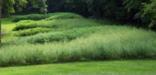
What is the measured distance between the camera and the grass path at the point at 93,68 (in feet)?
52.5

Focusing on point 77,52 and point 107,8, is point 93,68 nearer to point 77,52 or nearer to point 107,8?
point 77,52

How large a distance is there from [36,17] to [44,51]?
1670 inches

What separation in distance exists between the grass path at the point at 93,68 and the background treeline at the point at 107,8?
298 inches

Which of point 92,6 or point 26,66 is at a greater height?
point 26,66

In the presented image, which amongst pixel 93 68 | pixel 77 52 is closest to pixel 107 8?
pixel 77 52

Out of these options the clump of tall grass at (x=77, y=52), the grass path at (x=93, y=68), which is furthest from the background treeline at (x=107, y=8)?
the grass path at (x=93, y=68)

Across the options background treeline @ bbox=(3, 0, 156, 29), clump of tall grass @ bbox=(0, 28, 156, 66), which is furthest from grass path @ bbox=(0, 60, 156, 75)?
background treeline @ bbox=(3, 0, 156, 29)

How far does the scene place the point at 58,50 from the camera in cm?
2017

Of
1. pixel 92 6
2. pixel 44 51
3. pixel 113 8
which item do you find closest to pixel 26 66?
pixel 44 51

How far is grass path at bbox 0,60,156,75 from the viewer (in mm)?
15998

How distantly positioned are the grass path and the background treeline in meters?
7.58

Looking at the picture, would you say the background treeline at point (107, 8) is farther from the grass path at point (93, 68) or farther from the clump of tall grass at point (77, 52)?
the grass path at point (93, 68)

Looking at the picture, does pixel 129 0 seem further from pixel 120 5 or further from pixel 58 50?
pixel 58 50

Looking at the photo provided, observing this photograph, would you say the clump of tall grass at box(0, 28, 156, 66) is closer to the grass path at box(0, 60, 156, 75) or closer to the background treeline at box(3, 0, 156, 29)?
the grass path at box(0, 60, 156, 75)
